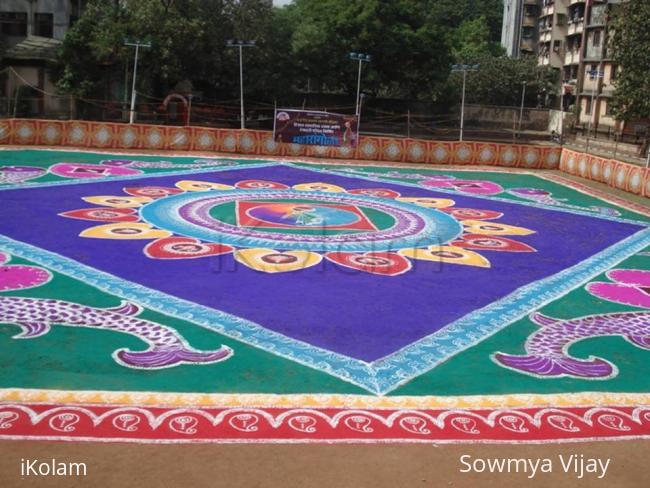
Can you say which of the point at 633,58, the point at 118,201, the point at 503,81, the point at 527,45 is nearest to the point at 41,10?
the point at 503,81

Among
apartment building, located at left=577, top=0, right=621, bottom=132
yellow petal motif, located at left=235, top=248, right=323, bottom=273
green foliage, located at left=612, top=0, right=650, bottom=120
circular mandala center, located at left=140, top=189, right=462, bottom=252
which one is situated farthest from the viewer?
apartment building, located at left=577, top=0, right=621, bottom=132

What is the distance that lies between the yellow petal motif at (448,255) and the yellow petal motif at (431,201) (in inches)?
190

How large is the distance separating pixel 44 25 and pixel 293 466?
149ft

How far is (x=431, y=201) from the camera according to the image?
61.7 feet

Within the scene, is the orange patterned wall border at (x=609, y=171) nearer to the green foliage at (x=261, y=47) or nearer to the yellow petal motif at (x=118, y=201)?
the yellow petal motif at (x=118, y=201)

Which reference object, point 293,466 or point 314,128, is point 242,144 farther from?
point 293,466

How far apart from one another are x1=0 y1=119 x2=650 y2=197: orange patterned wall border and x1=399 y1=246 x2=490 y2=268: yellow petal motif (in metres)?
13.2

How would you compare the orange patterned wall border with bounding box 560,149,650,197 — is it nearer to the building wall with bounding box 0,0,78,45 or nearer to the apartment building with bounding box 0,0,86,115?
the apartment building with bounding box 0,0,86,115

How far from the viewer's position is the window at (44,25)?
4438 cm

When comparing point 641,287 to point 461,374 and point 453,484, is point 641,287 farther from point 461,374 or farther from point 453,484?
point 453,484

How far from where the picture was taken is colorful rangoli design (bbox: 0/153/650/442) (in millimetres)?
6367

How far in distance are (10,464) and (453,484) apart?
3.21m

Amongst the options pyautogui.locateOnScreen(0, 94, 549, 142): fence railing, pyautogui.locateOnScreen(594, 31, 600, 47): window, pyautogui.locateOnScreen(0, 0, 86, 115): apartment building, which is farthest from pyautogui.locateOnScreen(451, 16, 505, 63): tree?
pyautogui.locateOnScreen(0, 0, 86, 115): apartment building

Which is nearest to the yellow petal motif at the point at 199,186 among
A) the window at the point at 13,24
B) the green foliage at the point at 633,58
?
the green foliage at the point at 633,58
